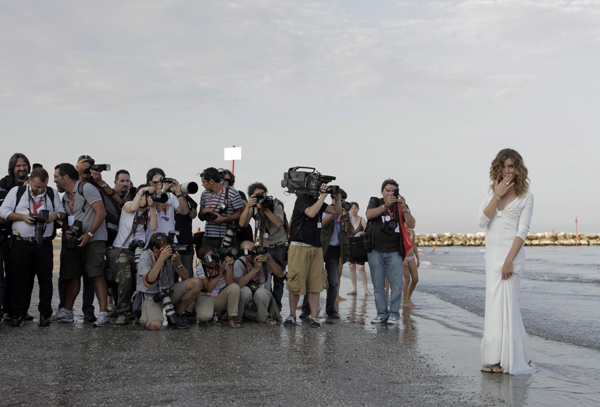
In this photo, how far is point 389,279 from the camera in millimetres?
7652

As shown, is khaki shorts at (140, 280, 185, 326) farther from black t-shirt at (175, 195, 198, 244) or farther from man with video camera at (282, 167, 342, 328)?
man with video camera at (282, 167, 342, 328)

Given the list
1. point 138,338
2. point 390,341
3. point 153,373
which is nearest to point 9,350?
point 138,338

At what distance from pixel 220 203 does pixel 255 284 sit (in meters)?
1.11

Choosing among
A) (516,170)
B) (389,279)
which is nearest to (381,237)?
(389,279)

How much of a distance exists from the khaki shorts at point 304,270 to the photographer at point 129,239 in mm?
1672

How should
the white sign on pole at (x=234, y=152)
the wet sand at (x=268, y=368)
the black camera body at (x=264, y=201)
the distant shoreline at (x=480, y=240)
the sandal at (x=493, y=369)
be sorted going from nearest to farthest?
the wet sand at (x=268, y=368), the sandal at (x=493, y=369), the black camera body at (x=264, y=201), the white sign on pole at (x=234, y=152), the distant shoreline at (x=480, y=240)

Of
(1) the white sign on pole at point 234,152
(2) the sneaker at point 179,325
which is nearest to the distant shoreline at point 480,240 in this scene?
(1) the white sign on pole at point 234,152

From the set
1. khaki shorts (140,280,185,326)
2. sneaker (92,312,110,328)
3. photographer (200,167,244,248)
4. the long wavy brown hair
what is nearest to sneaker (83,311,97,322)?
sneaker (92,312,110,328)

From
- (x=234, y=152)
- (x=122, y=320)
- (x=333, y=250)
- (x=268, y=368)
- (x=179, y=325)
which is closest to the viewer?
(x=268, y=368)

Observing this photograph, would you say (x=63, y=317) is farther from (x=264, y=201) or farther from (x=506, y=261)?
(x=506, y=261)

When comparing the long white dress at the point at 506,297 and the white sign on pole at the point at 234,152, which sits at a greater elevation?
the white sign on pole at the point at 234,152

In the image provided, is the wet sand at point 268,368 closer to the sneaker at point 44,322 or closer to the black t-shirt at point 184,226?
the sneaker at point 44,322

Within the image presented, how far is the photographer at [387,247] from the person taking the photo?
299 inches

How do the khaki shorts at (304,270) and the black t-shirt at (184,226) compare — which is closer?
the khaki shorts at (304,270)
